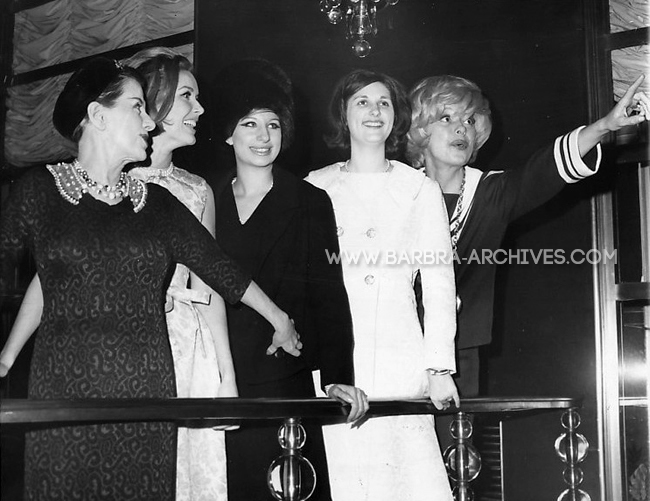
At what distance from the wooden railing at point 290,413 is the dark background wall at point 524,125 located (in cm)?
24

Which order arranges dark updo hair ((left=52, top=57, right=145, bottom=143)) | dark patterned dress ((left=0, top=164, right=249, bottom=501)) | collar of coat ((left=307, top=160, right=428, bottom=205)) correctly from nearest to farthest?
dark patterned dress ((left=0, top=164, right=249, bottom=501))
dark updo hair ((left=52, top=57, right=145, bottom=143))
collar of coat ((left=307, top=160, right=428, bottom=205))

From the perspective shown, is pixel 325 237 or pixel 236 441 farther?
pixel 325 237

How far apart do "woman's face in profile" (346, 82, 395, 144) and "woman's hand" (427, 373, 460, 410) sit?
0.89 metres

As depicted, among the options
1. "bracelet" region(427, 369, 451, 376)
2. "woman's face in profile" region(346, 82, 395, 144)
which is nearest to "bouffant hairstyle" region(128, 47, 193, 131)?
"woman's face in profile" region(346, 82, 395, 144)

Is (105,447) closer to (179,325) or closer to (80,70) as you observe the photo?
(179,325)

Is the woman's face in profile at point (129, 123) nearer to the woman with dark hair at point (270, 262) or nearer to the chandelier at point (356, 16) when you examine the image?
the woman with dark hair at point (270, 262)

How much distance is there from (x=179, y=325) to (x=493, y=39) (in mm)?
1908

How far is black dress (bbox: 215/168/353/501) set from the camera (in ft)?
9.82

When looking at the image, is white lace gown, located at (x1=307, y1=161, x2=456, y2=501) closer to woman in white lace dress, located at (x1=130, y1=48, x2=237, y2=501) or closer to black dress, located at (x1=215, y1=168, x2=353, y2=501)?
black dress, located at (x1=215, y1=168, x2=353, y2=501)

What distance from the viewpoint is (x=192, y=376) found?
286 cm

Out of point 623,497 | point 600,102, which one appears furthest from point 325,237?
point 623,497

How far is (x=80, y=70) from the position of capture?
2.84 meters

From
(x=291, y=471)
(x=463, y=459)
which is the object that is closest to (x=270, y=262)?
(x=291, y=471)

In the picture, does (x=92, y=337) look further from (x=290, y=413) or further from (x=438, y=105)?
(x=438, y=105)
